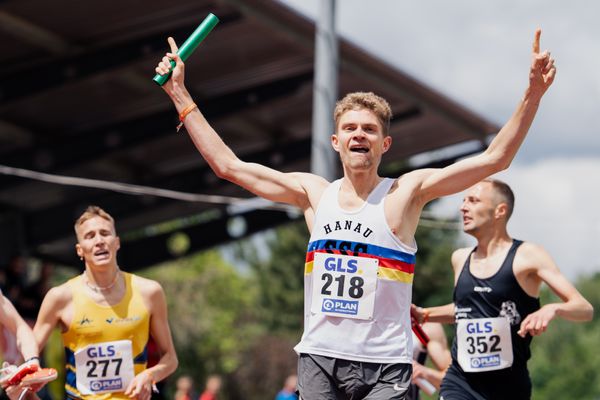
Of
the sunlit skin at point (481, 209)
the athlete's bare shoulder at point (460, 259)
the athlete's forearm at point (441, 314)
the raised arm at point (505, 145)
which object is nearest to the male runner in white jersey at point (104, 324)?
the athlete's forearm at point (441, 314)

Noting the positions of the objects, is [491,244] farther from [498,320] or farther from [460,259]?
[498,320]

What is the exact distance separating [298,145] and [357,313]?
706 inches

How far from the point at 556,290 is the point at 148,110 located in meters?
14.5

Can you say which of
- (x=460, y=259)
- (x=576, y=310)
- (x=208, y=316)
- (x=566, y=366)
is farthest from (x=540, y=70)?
(x=566, y=366)

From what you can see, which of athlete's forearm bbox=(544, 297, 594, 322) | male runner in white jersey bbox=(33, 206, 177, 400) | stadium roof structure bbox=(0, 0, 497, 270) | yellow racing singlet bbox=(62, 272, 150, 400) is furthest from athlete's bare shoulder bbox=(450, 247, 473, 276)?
stadium roof structure bbox=(0, 0, 497, 270)

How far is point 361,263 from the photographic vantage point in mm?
5844

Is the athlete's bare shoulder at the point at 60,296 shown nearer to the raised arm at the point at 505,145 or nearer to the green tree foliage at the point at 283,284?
the raised arm at the point at 505,145

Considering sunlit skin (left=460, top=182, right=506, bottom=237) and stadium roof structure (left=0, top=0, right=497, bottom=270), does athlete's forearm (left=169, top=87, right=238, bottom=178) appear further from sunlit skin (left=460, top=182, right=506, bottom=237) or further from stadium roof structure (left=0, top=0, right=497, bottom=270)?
stadium roof structure (left=0, top=0, right=497, bottom=270)

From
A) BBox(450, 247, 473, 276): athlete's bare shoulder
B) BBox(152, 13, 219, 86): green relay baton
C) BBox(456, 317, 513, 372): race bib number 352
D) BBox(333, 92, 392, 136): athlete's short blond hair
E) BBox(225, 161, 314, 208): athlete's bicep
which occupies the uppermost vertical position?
BBox(152, 13, 219, 86): green relay baton

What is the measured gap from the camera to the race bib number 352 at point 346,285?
230 inches

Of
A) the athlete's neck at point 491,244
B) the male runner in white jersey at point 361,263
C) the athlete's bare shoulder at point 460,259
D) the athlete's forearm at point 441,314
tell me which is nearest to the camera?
the male runner in white jersey at point 361,263

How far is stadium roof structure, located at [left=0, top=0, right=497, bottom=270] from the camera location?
1792 cm

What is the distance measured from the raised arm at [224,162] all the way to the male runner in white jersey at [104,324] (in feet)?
7.33

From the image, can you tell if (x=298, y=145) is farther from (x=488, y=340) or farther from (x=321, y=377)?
(x=321, y=377)
